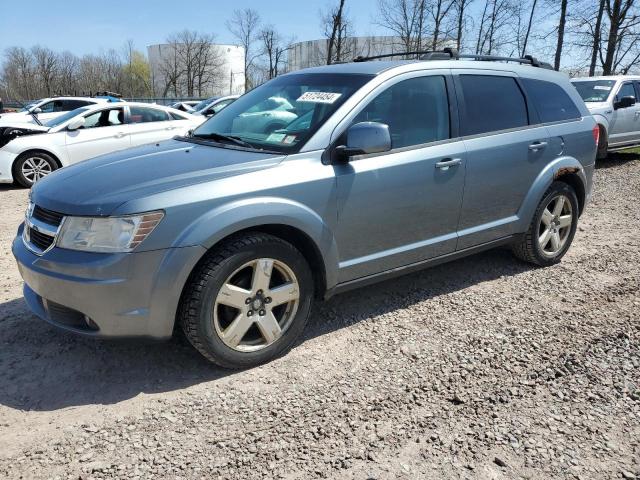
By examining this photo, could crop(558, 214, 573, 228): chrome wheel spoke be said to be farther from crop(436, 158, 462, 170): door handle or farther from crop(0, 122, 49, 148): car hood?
crop(0, 122, 49, 148): car hood

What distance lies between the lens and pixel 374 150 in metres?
3.21

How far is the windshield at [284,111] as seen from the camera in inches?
135

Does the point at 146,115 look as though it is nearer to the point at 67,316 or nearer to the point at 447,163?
the point at 447,163

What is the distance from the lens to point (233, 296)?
298 centimetres

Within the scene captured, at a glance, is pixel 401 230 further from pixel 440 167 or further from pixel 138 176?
pixel 138 176

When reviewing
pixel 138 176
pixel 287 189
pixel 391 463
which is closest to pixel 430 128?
pixel 287 189

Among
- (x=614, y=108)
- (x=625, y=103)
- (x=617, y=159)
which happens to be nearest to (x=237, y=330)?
(x=614, y=108)

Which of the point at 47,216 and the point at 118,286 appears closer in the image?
the point at 118,286

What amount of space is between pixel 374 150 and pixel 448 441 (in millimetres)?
1669

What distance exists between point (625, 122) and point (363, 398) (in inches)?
439

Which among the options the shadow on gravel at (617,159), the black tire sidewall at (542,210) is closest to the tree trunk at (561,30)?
the shadow on gravel at (617,159)

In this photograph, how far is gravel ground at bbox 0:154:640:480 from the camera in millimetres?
2395

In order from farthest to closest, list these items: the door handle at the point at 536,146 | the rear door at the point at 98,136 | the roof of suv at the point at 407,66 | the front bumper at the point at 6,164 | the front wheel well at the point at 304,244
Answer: the rear door at the point at 98,136 < the front bumper at the point at 6,164 < the door handle at the point at 536,146 < the roof of suv at the point at 407,66 < the front wheel well at the point at 304,244

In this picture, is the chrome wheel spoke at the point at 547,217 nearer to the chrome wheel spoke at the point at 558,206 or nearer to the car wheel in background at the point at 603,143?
the chrome wheel spoke at the point at 558,206
